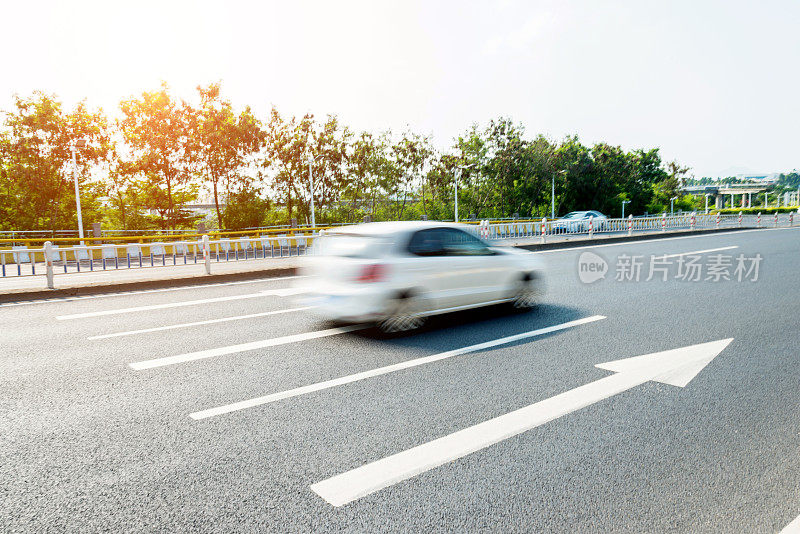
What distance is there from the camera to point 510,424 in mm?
3795

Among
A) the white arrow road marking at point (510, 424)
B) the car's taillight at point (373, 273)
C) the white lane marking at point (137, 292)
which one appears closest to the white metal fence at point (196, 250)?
the white lane marking at point (137, 292)

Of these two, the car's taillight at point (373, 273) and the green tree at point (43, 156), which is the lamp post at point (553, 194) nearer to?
the green tree at point (43, 156)

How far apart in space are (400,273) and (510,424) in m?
2.92

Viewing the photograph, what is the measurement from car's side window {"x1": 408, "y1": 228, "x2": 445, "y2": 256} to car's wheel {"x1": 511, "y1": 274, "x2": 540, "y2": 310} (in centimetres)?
156

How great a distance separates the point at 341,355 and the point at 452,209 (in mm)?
45380

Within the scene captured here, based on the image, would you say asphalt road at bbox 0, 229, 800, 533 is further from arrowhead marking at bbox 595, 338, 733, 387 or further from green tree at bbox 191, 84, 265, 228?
green tree at bbox 191, 84, 265, 228

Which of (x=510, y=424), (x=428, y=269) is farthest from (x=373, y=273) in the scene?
(x=510, y=424)

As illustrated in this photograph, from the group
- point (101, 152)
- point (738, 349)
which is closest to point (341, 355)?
point (738, 349)

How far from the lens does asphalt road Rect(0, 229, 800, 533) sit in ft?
8.91

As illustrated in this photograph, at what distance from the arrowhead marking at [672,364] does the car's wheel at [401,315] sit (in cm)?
232

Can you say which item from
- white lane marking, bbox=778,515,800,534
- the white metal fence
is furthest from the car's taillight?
the white metal fence

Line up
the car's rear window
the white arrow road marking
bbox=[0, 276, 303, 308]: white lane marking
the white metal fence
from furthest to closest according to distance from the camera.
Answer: the white metal fence → bbox=[0, 276, 303, 308]: white lane marking → the car's rear window → the white arrow road marking

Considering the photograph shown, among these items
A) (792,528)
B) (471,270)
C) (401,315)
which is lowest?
(792,528)

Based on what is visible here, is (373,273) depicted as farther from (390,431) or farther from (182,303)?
(182,303)
